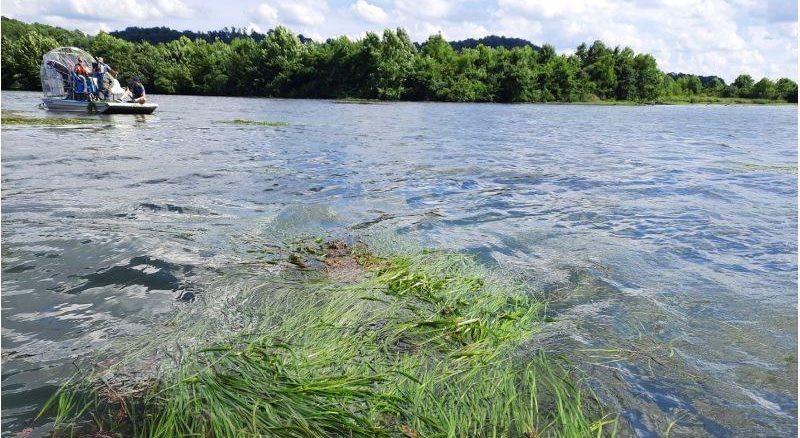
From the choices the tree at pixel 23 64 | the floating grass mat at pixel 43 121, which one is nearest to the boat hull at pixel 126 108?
the floating grass mat at pixel 43 121

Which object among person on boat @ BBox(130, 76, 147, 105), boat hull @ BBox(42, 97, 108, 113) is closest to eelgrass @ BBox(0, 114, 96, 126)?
boat hull @ BBox(42, 97, 108, 113)

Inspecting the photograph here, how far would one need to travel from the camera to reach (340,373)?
3754mm

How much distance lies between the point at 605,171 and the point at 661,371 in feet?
37.3

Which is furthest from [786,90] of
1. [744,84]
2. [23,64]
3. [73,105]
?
[23,64]

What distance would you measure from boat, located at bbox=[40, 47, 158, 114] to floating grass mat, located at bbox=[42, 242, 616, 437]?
85.5 feet

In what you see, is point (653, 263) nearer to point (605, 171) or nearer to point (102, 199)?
point (605, 171)

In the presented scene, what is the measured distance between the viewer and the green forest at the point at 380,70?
75.7m

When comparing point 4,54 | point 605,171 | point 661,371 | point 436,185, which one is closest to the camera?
point 661,371

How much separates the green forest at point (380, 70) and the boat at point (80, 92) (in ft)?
159

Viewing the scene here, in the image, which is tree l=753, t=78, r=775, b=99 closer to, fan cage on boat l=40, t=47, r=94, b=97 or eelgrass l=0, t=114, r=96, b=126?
fan cage on boat l=40, t=47, r=94, b=97

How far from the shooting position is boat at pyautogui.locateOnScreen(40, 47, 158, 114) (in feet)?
86.3

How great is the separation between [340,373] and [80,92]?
98.8 feet

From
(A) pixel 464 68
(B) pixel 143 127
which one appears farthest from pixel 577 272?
(A) pixel 464 68

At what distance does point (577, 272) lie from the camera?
6.25 meters
